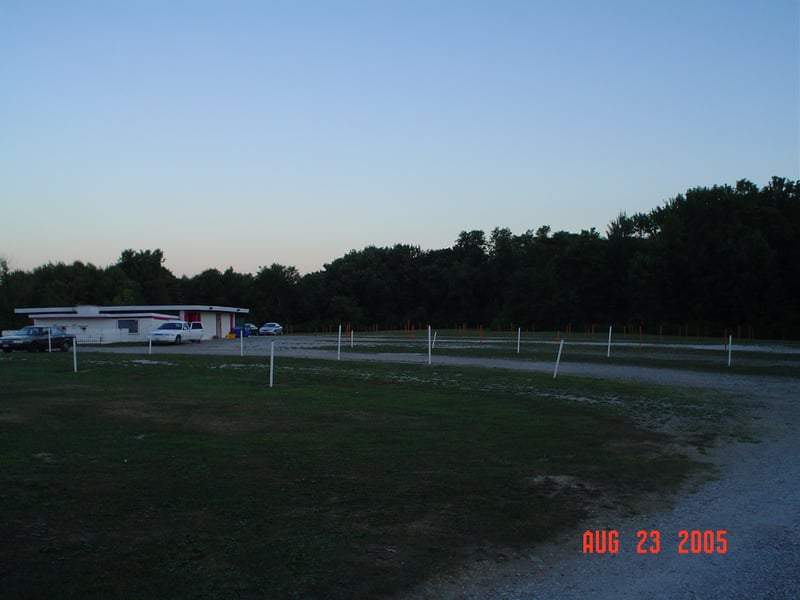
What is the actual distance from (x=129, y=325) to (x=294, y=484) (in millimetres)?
49538

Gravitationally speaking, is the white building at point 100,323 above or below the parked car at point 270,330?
above

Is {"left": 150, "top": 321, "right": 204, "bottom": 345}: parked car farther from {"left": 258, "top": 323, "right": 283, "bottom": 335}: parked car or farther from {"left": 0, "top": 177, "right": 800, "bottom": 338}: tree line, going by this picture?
{"left": 0, "top": 177, "right": 800, "bottom": 338}: tree line

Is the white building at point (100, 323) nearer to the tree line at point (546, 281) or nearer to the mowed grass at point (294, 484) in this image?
the tree line at point (546, 281)

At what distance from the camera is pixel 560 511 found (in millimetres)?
7555

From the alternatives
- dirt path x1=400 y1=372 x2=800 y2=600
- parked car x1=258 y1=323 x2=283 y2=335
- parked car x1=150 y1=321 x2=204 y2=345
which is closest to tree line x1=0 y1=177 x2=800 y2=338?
parked car x1=258 y1=323 x2=283 y2=335

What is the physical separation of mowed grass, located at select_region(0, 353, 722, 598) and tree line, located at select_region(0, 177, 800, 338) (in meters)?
58.1

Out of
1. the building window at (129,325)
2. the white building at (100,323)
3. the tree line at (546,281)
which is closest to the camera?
the white building at (100,323)

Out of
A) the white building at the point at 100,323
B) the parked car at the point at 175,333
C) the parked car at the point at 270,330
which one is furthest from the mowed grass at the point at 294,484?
the parked car at the point at 270,330

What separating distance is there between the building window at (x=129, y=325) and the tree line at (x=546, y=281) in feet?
93.9

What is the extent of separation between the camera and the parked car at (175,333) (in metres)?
49.4

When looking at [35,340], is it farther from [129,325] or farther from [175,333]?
[129,325]

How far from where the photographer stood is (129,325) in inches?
2122

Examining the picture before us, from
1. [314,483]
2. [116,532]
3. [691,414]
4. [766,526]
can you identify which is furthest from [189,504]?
[691,414]

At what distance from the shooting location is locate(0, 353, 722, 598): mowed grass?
18.6 feet
